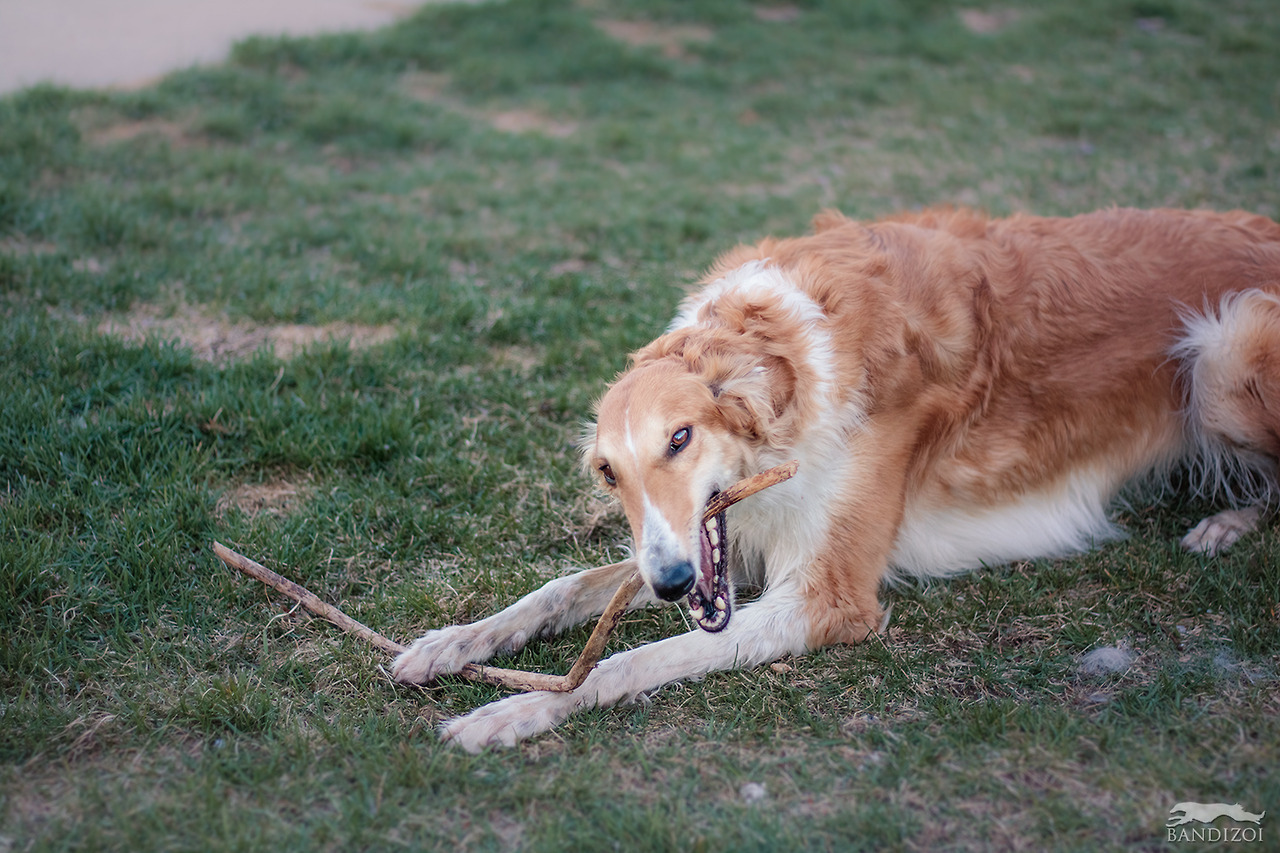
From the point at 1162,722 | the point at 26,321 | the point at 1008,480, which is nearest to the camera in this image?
the point at 1162,722

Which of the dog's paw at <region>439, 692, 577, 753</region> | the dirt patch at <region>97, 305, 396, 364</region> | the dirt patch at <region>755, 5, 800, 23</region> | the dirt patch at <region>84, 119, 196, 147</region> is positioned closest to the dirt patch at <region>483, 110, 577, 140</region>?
the dirt patch at <region>84, 119, 196, 147</region>

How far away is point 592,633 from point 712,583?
0.46 m

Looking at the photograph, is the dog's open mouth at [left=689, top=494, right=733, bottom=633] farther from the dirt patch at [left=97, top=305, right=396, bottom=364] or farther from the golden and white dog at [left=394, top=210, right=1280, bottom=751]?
the dirt patch at [left=97, top=305, right=396, bottom=364]

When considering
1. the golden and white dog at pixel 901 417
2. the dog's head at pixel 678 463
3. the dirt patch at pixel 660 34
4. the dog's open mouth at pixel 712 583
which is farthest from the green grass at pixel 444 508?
the dirt patch at pixel 660 34

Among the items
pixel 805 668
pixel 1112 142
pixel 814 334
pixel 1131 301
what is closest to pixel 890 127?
pixel 1112 142

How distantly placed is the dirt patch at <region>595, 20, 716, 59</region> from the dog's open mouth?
785cm

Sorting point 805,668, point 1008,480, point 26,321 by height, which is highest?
point 26,321

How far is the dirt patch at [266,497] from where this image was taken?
156 inches

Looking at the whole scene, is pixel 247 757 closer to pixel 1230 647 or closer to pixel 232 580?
pixel 232 580

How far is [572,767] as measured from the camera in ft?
9.20

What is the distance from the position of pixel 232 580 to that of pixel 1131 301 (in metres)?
3.55

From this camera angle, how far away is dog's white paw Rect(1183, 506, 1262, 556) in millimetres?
3805

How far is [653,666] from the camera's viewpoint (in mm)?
3146

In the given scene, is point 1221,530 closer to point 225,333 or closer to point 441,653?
point 441,653
